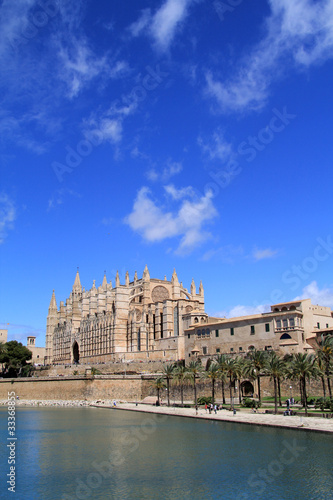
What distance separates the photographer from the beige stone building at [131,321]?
74250 millimetres

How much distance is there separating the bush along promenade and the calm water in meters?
6.91

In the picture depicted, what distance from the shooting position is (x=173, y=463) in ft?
78.1

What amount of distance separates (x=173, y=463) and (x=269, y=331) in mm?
32162

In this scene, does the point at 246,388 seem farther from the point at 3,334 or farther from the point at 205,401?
the point at 3,334

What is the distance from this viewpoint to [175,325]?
75.2 metres

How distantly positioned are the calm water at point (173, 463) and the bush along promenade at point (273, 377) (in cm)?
691

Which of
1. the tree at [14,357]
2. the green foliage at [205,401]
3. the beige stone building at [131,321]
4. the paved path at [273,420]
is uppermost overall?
the beige stone building at [131,321]

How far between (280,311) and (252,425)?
22064 millimetres

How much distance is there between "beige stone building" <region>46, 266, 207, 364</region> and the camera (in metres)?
74.2

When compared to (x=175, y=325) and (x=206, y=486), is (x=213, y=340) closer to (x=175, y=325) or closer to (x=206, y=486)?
(x=175, y=325)

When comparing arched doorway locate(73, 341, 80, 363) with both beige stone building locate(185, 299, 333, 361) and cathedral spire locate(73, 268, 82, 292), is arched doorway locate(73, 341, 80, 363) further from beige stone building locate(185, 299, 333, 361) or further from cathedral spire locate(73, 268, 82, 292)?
beige stone building locate(185, 299, 333, 361)

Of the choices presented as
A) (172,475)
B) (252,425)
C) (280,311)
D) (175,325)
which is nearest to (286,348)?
(280,311)

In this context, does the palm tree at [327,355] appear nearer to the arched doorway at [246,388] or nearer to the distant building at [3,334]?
the arched doorway at [246,388]

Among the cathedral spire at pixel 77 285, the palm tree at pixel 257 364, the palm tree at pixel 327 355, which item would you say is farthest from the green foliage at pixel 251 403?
the cathedral spire at pixel 77 285
